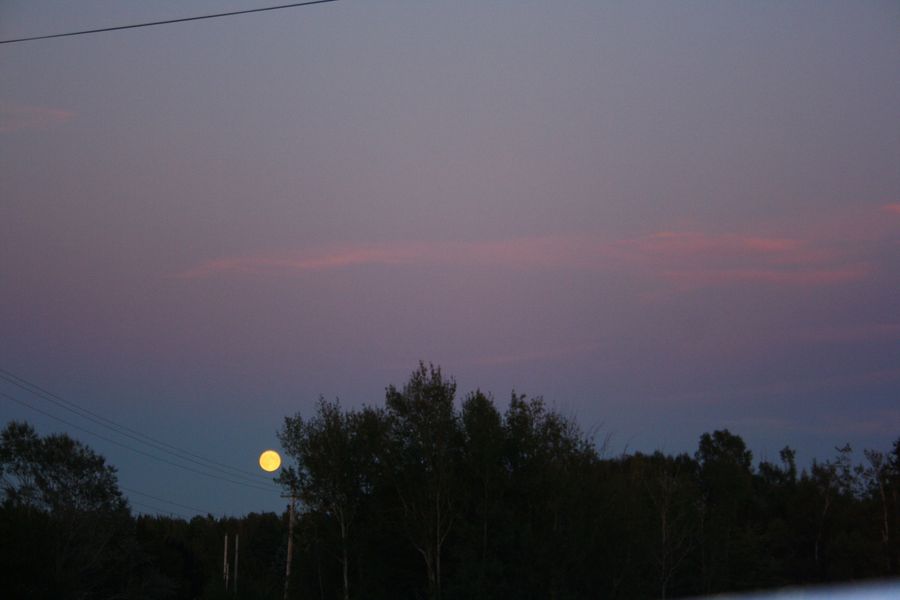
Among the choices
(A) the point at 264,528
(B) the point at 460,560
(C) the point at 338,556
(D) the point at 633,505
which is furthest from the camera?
(A) the point at 264,528

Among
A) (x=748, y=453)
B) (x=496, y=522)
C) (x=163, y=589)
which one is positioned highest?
(x=748, y=453)

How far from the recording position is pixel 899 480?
60.9m

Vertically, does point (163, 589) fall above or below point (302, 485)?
below

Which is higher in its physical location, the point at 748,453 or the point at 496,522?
the point at 748,453

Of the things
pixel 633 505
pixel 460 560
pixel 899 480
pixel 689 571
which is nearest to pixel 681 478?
pixel 689 571

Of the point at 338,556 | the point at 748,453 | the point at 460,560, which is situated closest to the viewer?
the point at 460,560

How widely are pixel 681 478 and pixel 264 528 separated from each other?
53203mm

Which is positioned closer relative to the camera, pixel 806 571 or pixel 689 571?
pixel 689 571

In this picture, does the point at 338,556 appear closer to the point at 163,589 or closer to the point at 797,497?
the point at 163,589

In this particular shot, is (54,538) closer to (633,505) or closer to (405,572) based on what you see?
(405,572)

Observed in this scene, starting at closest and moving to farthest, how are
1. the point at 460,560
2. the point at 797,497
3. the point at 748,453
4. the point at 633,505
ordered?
the point at 460,560 → the point at 633,505 → the point at 797,497 → the point at 748,453

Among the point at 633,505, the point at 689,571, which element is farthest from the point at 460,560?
the point at 689,571

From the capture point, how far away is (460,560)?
3822 cm

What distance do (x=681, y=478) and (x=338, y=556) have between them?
Result: 22731mm
